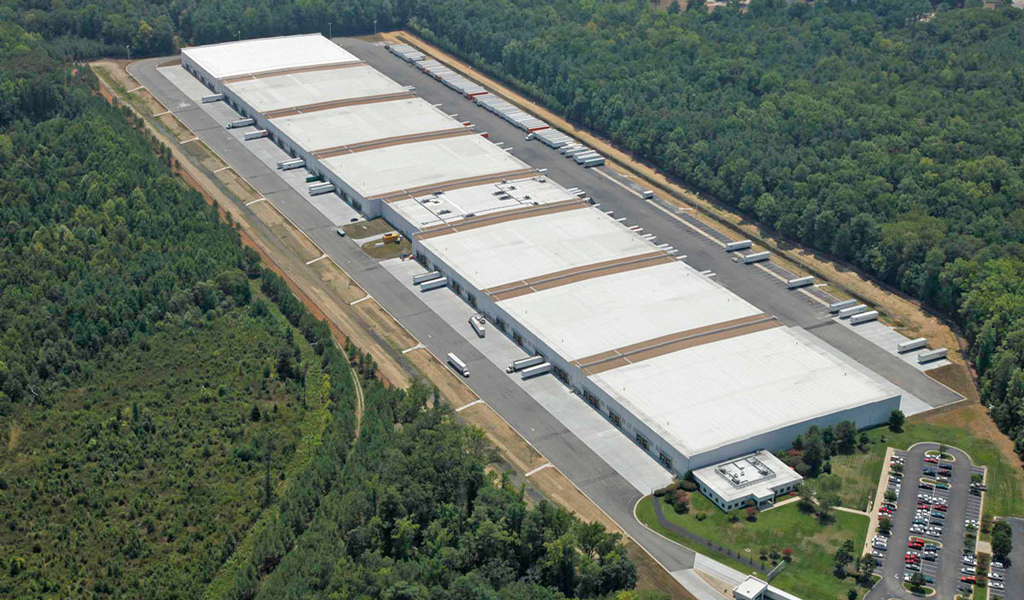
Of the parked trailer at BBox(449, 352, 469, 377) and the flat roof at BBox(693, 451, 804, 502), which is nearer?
the flat roof at BBox(693, 451, 804, 502)

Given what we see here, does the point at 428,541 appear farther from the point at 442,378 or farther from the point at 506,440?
the point at 442,378

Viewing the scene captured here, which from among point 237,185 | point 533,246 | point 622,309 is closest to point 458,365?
point 622,309

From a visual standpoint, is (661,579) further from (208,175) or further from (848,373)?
Answer: (208,175)

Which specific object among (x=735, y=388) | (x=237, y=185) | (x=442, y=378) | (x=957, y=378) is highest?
(x=735, y=388)

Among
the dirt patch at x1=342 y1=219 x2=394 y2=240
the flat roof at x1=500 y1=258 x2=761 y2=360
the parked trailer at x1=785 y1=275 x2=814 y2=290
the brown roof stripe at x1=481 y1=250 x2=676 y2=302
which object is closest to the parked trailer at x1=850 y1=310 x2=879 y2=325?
the parked trailer at x1=785 y1=275 x2=814 y2=290

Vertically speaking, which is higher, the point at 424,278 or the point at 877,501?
the point at 877,501

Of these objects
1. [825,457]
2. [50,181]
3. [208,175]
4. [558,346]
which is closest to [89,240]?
[50,181]

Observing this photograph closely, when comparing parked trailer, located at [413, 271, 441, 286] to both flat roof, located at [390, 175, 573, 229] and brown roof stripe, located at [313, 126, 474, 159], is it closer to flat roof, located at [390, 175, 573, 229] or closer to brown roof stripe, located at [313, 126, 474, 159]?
flat roof, located at [390, 175, 573, 229]
